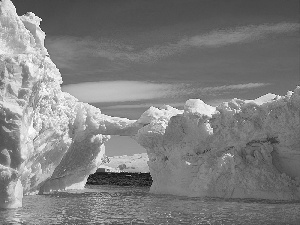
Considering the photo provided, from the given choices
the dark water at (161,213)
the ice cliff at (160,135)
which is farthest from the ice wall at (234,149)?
the dark water at (161,213)

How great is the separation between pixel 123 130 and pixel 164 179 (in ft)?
18.5

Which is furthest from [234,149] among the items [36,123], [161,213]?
[36,123]

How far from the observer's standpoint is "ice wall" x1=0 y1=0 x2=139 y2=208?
17.6 m

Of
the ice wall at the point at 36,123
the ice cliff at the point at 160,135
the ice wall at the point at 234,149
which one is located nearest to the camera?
the ice wall at the point at 36,123

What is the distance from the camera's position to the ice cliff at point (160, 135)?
17.8 m

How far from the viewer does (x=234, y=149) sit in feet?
81.5

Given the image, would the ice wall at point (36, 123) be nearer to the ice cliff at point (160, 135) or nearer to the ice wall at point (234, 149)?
the ice cliff at point (160, 135)

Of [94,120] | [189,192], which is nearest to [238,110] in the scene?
[189,192]

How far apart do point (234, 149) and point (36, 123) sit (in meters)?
10.9

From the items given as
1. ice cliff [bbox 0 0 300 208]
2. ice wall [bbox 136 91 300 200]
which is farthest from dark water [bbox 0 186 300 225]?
ice wall [bbox 136 91 300 200]

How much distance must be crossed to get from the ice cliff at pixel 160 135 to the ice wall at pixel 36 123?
1.7 inches

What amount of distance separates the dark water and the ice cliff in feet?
5.86

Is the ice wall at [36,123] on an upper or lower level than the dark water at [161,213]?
upper

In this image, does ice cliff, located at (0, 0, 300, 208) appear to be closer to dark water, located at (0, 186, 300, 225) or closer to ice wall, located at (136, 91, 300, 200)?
ice wall, located at (136, 91, 300, 200)
